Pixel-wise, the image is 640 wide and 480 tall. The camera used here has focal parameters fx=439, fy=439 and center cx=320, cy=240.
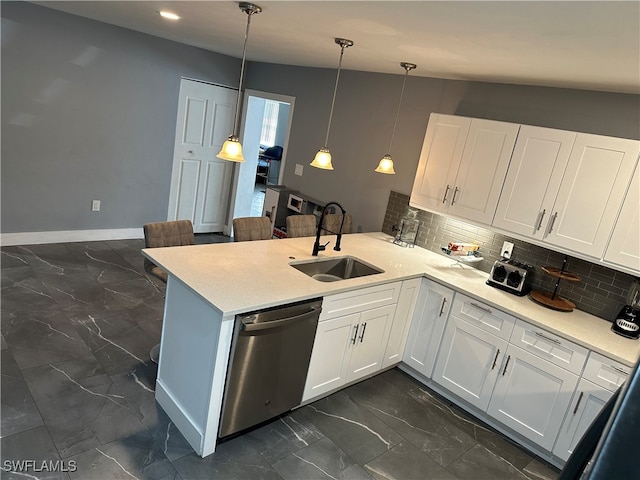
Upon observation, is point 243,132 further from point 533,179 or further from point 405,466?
point 405,466

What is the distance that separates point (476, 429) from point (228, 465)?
1715 mm

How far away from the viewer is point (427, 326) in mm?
3379

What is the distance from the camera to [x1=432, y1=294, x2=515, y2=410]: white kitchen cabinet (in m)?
2.97

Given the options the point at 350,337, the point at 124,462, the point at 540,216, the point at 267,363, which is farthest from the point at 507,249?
the point at 124,462

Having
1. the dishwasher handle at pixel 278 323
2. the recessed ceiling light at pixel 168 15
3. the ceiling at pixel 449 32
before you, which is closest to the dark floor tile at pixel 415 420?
the dishwasher handle at pixel 278 323

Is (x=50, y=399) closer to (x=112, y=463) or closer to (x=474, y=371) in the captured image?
(x=112, y=463)

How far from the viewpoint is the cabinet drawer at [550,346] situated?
2621mm

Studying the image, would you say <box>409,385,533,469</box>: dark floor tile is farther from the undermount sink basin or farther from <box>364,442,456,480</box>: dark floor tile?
the undermount sink basin

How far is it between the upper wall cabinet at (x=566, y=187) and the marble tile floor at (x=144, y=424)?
144 centimetres

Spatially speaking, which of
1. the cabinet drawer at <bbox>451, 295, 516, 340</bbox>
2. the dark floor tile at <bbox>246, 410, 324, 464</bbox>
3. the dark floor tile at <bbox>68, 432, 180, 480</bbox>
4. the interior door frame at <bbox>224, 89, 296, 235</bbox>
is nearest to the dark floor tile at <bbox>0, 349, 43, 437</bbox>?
the dark floor tile at <bbox>68, 432, 180, 480</bbox>

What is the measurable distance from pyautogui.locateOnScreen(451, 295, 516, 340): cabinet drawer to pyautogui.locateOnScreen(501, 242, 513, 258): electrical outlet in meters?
0.62

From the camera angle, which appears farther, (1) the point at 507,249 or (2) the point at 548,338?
(1) the point at 507,249

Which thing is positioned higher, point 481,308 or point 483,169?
point 483,169

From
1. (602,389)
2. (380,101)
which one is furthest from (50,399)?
(380,101)
